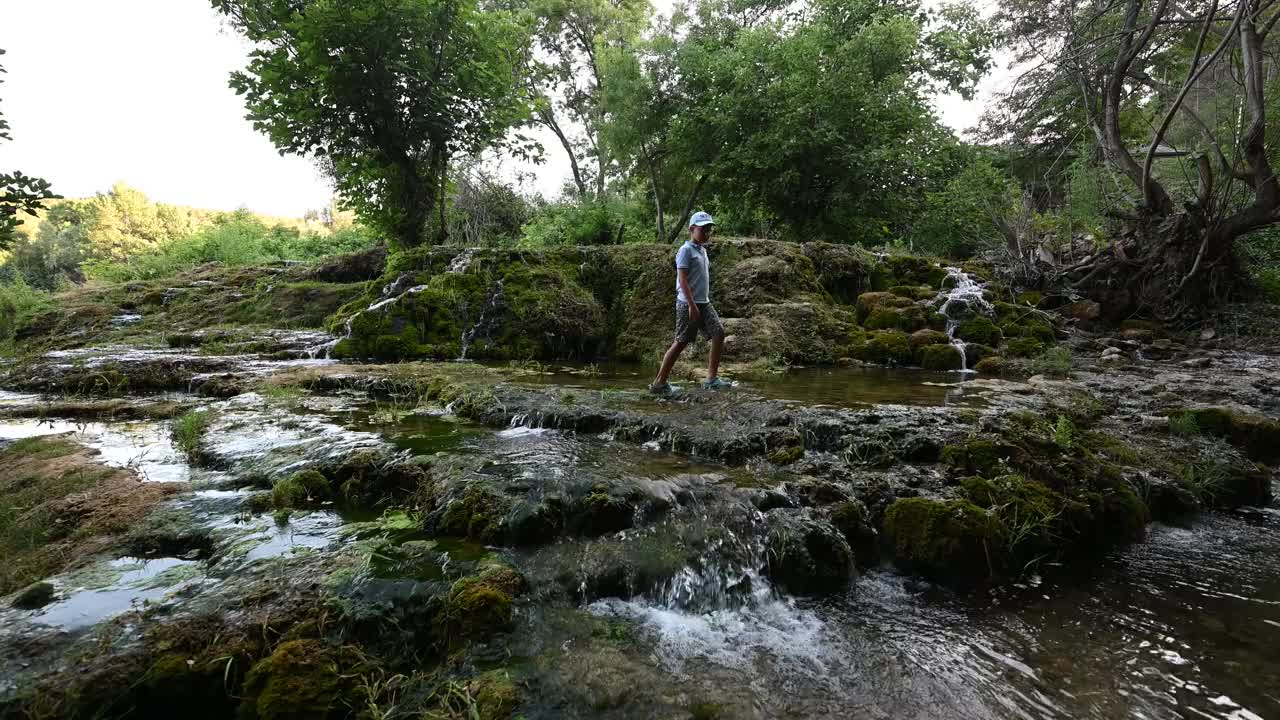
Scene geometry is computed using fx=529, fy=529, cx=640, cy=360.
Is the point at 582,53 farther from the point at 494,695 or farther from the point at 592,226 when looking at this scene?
the point at 494,695

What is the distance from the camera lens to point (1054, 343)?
9781mm

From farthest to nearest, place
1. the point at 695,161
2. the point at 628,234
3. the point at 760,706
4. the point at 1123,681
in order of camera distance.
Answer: the point at 628,234 → the point at 695,161 → the point at 1123,681 → the point at 760,706

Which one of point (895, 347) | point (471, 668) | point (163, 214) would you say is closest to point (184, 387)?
point (471, 668)

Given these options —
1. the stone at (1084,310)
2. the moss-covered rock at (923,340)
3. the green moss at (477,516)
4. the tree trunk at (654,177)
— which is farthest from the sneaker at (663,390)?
the tree trunk at (654,177)

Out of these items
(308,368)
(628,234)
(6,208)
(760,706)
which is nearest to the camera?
(760,706)

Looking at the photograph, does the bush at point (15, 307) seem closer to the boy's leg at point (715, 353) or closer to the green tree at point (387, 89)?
the green tree at point (387, 89)

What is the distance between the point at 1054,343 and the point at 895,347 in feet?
9.98

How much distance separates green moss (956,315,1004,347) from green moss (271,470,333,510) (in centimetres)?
1039

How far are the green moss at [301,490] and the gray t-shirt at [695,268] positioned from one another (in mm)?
4235

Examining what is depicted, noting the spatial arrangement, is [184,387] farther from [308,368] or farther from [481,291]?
[481,291]

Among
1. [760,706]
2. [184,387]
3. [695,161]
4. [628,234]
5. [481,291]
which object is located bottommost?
[760,706]

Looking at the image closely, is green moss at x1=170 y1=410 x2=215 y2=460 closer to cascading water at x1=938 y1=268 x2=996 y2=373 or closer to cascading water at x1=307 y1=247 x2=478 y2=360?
cascading water at x1=307 y1=247 x2=478 y2=360

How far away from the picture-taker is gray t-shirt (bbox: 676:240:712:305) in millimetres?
6418

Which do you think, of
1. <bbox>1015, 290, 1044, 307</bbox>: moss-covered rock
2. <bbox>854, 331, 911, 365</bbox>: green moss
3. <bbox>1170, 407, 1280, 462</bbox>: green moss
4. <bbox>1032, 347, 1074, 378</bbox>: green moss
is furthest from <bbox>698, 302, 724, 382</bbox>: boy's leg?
<bbox>1015, 290, 1044, 307</bbox>: moss-covered rock
